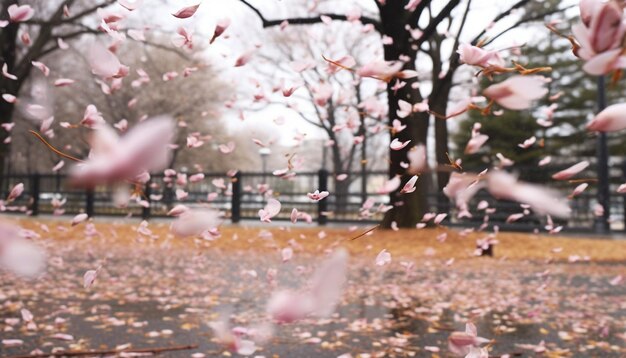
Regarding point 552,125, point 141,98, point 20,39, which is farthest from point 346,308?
point 141,98

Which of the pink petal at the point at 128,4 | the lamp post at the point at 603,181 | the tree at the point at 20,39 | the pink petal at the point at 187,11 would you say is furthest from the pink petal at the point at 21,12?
the lamp post at the point at 603,181

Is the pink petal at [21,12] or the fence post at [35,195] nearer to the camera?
the pink petal at [21,12]

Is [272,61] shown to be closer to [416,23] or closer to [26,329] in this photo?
[416,23]

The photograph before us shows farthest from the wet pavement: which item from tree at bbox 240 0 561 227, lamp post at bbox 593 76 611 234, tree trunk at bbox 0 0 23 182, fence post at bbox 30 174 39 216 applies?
fence post at bbox 30 174 39 216

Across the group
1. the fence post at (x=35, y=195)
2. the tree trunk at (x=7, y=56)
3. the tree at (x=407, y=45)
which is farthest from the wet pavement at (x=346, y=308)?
the fence post at (x=35, y=195)

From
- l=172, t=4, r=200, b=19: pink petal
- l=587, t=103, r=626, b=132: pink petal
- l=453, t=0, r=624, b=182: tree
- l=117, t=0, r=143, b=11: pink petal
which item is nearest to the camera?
l=587, t=103, r=626, b=132: pink petal

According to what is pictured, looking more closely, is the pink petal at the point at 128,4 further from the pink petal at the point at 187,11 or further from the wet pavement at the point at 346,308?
the wet pavement at the point at 346,308

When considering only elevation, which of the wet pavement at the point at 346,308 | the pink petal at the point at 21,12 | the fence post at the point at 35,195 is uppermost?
the pink petal at the point at 21,12

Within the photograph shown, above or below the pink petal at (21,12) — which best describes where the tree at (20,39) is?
above

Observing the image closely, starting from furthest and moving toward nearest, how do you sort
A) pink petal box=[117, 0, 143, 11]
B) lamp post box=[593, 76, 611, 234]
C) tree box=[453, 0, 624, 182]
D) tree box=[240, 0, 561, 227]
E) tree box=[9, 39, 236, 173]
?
tree box=[9, 39, 236, 173] < tree box=[453, 0, 624, 182] < lamp post box=[593, 76, 611, 234] < tree box=[240, 0, 561, 227] < pink petal box=[117, 0, 143, 11]

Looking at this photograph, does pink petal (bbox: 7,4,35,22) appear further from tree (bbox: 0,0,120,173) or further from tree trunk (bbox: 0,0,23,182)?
tree trunk (bbox: 0,0,23,182)

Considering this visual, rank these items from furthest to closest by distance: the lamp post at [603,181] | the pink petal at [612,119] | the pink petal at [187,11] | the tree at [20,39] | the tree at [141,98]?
the tree at [141,98] < the lamp post at [603,181] < the tree at [20,39] < the pink petal at [187,11] < the pink petal at [612,119]

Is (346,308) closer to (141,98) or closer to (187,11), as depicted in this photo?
(187,11)

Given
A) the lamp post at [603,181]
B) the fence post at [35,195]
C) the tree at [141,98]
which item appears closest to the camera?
the lamp post at [603,181]
